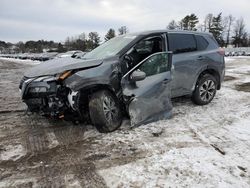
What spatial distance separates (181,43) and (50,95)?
330cm

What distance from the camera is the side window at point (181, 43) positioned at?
602 centimetres

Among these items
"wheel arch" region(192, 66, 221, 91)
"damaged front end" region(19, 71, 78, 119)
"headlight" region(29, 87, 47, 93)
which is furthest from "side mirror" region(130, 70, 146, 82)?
"wheel arch" region(192, 66, 221, 91)

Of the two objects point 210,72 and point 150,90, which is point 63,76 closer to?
point 150,90

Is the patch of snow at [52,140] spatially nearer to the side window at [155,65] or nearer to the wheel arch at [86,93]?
the wheel arch at [86,93]

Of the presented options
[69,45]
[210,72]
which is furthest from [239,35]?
[210,72]

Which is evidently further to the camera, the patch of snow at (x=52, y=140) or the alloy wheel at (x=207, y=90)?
the alloy wheel at (x=207, y=90)

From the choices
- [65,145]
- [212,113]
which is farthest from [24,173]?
[212,113]

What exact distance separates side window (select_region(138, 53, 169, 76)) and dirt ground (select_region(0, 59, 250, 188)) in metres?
1.04

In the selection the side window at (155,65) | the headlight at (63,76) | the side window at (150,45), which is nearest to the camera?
the headlight at (63,76)

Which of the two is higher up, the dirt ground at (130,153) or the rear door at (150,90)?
the rear door at (150,90)

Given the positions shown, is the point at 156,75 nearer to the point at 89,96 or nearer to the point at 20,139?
the point at 89,96

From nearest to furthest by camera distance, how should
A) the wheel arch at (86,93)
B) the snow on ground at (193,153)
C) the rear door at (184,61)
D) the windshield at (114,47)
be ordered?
1. the snow on ground at (193,153)
2. the wheel arch at (86,93)
3. the windshield at (114,47)
4. the rear door at (184,61)

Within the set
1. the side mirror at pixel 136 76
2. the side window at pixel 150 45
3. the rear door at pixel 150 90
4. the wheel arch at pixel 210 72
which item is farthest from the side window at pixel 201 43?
the side mirror at pixel 136 76

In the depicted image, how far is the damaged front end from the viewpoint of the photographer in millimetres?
4523
